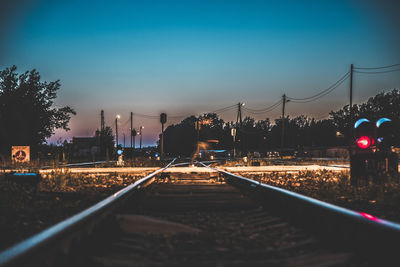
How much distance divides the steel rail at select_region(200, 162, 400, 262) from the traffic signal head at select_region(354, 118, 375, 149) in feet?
12.5

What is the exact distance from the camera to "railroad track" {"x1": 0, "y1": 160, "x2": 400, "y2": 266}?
2428 millimetres

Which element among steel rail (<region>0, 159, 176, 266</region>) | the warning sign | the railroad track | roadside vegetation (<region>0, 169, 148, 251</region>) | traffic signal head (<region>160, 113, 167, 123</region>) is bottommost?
roadside vegetation (<region>0, 169, 148, 251</region>)

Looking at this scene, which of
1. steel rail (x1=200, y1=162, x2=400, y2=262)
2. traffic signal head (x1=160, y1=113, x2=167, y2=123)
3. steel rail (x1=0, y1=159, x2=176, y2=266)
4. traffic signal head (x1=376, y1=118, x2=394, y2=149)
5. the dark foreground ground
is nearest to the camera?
steel rail (x1=0, y1=159, x2=176, y2=266)

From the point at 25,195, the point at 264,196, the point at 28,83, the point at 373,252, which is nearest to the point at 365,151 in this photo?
the point at 264,196

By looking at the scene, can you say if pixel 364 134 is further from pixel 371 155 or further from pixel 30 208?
pixel 30 208

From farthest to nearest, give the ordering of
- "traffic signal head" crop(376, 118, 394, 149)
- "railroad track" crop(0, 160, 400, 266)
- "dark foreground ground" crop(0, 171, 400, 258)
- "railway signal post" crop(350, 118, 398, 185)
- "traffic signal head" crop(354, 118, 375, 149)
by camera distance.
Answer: "traffic signal head" crop(376, 118, 394, 149) < "traffic signal head" crop(354, 118, 375, 149) < "railway signal post" crop(350, 118, 398, 185) < "dark foreground ground" crop(0, 171, 400, 258) < "railroad track" crop(0, 160, 400, 266)

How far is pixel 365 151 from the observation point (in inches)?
314

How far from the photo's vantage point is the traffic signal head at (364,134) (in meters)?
7.99

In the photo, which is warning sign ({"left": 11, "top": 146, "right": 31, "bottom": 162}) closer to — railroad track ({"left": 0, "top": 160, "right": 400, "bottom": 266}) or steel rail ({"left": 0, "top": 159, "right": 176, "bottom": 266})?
railroad track ({"left": 0, "top": 160, "right": 400, "bottom": 266})

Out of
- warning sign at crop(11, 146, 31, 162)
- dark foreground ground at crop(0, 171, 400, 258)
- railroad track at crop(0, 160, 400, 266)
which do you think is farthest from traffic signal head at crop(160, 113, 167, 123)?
railroad track at crop(0, 160, 400, 266)

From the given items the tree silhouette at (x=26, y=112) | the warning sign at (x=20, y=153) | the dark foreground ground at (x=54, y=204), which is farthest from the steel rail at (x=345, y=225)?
the tree silhouette at (x=26, y=112)

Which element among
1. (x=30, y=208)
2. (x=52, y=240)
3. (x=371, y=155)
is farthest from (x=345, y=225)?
(x=371, y=155)

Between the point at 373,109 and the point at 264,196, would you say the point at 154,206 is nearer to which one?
the point at 264,196

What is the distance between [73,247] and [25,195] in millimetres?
4404
